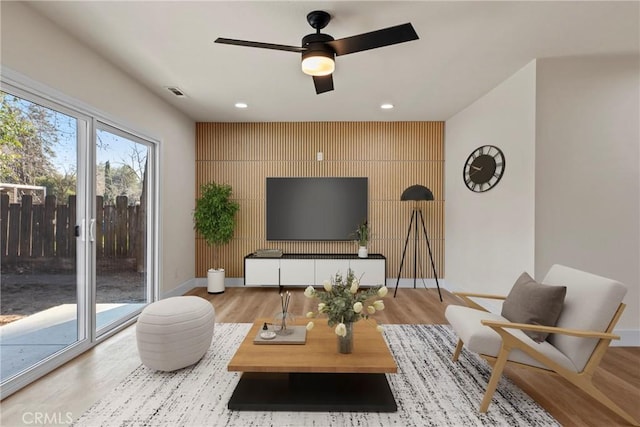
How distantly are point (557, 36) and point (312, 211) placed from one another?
12.2 feet

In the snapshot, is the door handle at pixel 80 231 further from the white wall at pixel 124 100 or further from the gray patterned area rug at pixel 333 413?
the gray patterned area rug at pixel 333 413

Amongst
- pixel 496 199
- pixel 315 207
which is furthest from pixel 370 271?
pixel 496 199

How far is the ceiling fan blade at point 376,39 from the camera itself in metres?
2.05

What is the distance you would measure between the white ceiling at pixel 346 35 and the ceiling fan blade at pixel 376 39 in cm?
27

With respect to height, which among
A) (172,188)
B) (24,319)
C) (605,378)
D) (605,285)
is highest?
(172,188)

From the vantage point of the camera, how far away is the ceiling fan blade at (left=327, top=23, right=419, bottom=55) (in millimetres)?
2053

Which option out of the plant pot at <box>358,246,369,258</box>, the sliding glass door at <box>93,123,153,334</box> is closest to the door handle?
the sliding glass door at <box>93,123,153,334</box>

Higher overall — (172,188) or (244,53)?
(244,53)

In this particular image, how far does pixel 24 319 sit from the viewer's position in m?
2.41

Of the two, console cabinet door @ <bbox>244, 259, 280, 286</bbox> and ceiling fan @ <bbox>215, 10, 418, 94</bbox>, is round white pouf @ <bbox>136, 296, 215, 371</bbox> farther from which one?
console cabinet door @ <bbox>244, 259, 280, 286</bbox>

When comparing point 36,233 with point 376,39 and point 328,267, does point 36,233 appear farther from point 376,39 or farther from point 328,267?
point 328,267

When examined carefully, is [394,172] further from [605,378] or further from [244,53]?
[605,378]

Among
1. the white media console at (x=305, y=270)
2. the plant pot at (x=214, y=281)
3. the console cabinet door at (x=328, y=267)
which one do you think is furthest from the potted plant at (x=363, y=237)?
the plant pot at (x=214, y=281)

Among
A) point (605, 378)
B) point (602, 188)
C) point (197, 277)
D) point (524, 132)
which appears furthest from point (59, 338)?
point (602, 188)
